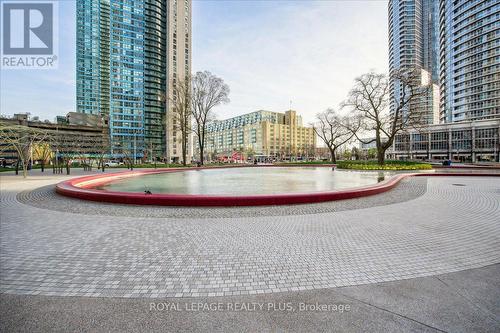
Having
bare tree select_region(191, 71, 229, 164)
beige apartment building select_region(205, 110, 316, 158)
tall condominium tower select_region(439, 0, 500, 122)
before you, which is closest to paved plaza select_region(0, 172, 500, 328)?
bare tree select_region(191, 71, 229, 164)

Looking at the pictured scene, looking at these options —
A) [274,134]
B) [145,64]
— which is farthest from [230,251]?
[274,134]

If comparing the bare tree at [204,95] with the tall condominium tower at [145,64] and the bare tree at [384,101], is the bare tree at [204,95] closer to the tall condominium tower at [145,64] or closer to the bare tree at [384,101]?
the bare tree at [384,101]

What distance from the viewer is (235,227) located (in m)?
6.46

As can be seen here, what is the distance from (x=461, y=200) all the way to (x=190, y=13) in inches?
5062

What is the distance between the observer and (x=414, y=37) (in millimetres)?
139750

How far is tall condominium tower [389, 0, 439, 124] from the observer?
139500 millimetres

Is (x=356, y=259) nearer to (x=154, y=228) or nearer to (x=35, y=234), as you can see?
(x=154, y=228)

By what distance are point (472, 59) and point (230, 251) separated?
121 metres

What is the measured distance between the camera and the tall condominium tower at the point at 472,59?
77688 mm

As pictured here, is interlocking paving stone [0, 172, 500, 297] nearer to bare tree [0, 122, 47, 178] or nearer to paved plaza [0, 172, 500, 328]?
paved plaza [0, 172, 500, 328]

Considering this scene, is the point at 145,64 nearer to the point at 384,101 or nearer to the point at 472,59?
the point at 384,101

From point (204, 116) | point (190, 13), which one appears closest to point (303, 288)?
point (204, 116)

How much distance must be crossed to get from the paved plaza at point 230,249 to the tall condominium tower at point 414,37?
152 m

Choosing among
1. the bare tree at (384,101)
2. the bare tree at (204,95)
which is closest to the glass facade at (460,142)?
the bare tree at (384,101)
